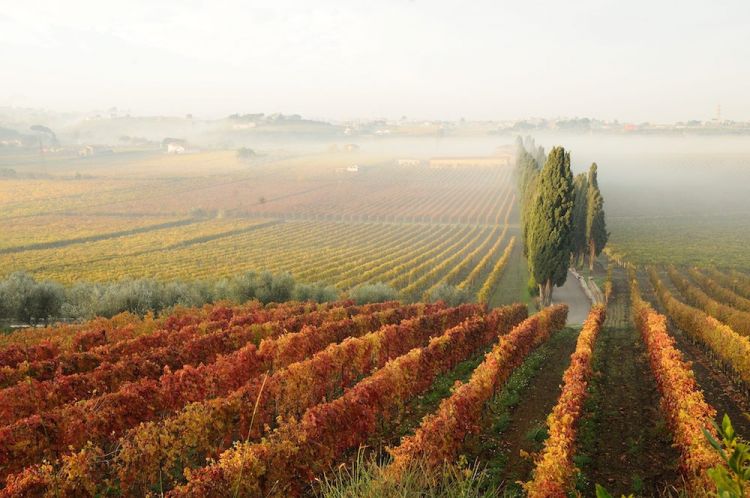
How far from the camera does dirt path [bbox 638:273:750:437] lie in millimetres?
16631

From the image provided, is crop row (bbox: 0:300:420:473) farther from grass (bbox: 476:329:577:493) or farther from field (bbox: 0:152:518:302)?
field (bbox: 0:152:518:302)

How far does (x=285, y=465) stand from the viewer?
1141 cm

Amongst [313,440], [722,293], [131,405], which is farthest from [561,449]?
[722,293]

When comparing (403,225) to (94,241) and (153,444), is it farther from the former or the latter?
(153,444)

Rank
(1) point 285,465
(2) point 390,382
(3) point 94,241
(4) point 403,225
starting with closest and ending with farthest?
1. (1) point 285,465
2. (2) point 390,382
3. (3) point 94,241
4. (4) point 403,225

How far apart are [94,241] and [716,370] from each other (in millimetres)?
89121

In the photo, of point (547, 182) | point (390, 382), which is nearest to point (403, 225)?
point (547, 182)

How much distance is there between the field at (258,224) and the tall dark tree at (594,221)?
10967 millimetres

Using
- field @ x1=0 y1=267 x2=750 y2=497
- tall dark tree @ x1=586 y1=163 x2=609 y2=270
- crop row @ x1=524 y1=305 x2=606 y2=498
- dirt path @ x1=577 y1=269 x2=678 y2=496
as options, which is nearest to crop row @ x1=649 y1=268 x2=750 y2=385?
field @ x1=0 y1=267 x2=750 y2=497

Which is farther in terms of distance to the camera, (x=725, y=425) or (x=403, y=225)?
(x=403, y=225)

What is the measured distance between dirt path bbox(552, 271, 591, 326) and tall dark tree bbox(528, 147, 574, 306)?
3.79 metres

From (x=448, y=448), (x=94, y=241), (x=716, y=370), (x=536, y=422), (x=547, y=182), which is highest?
(x=547, y=182)

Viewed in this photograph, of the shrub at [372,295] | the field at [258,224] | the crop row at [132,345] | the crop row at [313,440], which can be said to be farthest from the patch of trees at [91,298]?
the crop row at [313,440]

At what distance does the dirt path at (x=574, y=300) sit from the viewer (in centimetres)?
4800
